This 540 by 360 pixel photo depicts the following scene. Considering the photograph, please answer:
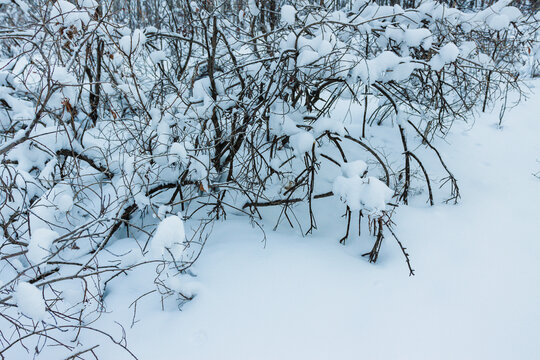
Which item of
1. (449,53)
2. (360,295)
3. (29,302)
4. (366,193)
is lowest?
(360,295)

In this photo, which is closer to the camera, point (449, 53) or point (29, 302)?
point (29, 302)

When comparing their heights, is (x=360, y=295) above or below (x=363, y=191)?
below

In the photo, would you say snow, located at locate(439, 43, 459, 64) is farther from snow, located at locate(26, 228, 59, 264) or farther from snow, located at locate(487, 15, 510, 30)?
snow, located at locate(26, 228, 59, 264)

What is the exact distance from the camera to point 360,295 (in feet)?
6.30

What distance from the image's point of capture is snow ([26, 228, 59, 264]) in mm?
1416

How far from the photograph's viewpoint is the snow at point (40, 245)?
1.42m

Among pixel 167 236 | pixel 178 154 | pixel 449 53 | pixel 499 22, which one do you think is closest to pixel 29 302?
pixel 167 236

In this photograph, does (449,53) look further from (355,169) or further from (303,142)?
(303,142)

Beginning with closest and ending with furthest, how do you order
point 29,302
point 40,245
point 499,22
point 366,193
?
point 29,302, point 40,245, point 366,193, point 499,22

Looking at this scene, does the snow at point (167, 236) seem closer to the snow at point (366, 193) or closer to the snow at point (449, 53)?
the snow at point (366, 193)

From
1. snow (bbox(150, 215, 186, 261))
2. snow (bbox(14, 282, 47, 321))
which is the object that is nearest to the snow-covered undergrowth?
snow (bbox(150, 215, 186, 261))

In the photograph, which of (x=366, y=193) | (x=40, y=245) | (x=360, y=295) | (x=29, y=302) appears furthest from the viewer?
(x=360, y=295)

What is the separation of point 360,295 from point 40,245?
1547 millimetres

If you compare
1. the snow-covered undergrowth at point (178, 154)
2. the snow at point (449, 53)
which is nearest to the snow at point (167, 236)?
the snow-covered undergrowth at point (178, 154)
